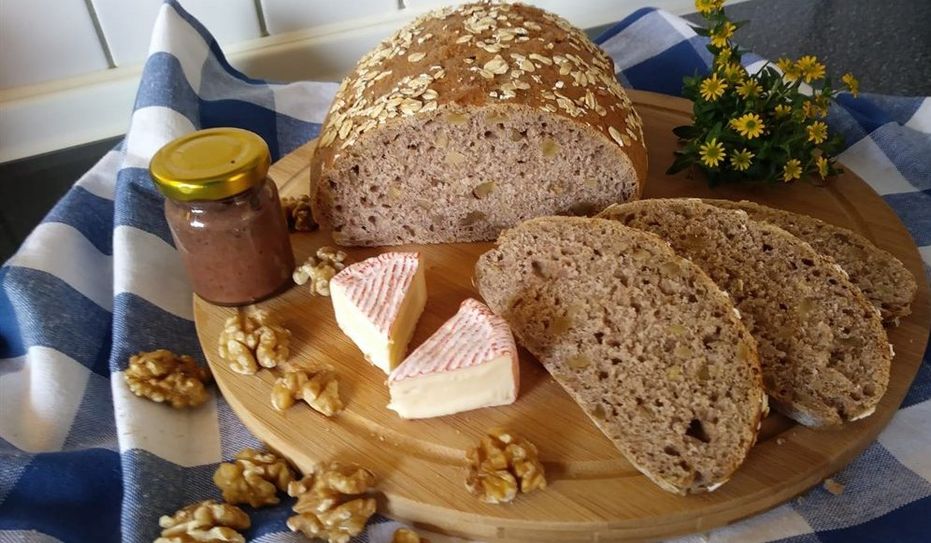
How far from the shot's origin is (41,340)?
2021 millimetres

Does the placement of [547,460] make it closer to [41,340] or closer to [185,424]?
[185,424]

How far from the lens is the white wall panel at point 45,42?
2.73m

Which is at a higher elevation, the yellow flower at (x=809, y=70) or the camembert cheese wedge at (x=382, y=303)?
the yellow flower at (x=809, y=70)

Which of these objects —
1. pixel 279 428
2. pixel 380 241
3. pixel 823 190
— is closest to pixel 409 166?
pixel 380 241

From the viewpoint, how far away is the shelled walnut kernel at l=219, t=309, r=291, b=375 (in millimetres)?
1912

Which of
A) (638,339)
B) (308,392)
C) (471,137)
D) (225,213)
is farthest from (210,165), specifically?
(638,339)

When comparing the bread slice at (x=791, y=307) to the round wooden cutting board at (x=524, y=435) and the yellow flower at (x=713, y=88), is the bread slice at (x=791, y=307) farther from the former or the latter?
the yellow flower at (x=713, y=88)

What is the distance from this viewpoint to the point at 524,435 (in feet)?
5.75

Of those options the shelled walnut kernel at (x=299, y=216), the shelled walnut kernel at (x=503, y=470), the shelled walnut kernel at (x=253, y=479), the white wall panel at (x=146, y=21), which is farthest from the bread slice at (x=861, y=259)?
the white wall panel at (x=146, y=21)

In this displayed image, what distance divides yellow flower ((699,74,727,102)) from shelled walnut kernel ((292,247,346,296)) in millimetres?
1158

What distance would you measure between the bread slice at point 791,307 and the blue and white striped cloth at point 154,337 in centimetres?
18

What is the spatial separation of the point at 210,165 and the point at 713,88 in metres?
1.43

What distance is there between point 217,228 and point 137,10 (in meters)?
1.42

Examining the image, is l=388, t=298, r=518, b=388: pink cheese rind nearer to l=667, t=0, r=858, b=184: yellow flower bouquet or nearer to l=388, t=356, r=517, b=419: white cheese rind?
l=388, t=356, r=517, b=419: white cheese rind
